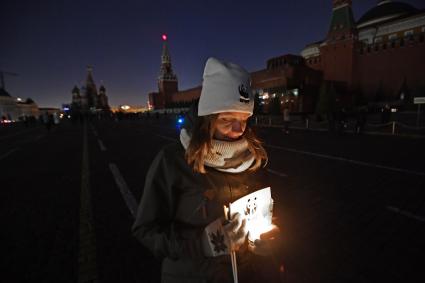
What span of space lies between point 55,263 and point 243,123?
10.0ft

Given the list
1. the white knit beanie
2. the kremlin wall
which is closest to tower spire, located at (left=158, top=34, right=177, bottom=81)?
the kremlin wall

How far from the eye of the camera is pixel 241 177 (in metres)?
1.51

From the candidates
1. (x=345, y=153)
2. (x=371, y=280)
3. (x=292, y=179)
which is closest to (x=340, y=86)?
(x=345, y=153)

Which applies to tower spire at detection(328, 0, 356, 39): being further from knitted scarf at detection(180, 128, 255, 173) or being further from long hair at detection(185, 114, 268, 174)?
knitted scarf at detection(180, 128, 255, 173)

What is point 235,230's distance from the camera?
124cm

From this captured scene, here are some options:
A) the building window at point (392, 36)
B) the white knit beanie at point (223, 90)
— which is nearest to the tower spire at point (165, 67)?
the building window at point (392, 36)

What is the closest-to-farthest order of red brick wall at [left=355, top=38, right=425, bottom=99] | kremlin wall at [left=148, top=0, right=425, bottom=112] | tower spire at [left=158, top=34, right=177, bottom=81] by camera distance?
1. red brick wall at [left=355, top=38, right=425, bottom=99]
2. kremlin wall at [left=148, top=0, right=425, bottom=112]
3. tower spire at [left=158, top=34, right=177, bottom=81]

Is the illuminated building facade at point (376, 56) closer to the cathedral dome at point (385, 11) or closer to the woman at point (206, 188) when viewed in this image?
the cathedral dome at point (385, 11)

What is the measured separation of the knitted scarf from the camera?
143cm

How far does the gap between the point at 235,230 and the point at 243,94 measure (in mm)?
846

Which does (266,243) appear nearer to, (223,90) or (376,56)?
(223,90)

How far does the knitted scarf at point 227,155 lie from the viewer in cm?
143

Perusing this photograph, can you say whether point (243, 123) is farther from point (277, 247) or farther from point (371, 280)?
point (371, 280)

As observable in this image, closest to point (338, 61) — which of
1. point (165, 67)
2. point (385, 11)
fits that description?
point (385, 11)
